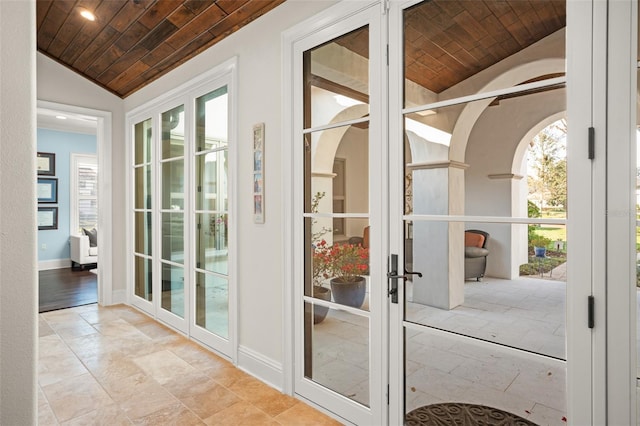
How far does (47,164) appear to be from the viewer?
7129mm

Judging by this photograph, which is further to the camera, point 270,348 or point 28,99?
point 270,348

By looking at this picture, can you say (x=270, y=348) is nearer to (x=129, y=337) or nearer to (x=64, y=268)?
(x=129, y=337)

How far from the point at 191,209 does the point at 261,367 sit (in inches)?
65.6

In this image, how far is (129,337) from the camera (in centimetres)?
362

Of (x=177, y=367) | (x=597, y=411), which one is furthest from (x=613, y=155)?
(x=177, y=367)

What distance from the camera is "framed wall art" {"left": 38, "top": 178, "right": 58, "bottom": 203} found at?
7.03 metres

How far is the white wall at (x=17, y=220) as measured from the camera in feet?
3.00

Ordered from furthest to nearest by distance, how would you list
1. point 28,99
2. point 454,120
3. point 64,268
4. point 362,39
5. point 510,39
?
1. point 64,268
2. point 362,39
3. point 454,120
4. point 510,39
5. point 28,99

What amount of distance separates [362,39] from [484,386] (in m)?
1.89

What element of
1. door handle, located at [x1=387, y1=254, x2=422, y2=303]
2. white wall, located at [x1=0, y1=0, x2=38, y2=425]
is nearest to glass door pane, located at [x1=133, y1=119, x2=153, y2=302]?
door handle, located at [x1=387, y1=254, x2=422, y2=303]

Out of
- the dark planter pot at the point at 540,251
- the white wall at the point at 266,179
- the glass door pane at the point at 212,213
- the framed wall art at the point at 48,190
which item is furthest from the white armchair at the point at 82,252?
the dark planter pot at the point at 540,251

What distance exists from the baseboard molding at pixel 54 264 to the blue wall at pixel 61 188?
2.3 inches

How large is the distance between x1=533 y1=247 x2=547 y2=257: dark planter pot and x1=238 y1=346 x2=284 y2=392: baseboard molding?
1.78 meters

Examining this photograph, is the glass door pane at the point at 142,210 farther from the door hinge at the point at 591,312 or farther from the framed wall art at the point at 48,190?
the door hinge at the point at 591,312
